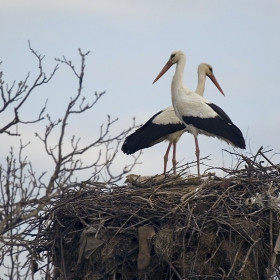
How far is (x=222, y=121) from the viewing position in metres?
11.5

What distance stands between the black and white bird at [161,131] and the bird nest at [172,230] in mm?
2995

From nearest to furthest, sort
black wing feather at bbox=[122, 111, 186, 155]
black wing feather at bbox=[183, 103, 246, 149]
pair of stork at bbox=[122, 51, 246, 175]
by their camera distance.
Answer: black wing feather at bbox=[183, 103, 246, 149], pair of stork at bbox=[122, 51, 246, 175], black wing feather at bbox=[122, 111, 186, 155]

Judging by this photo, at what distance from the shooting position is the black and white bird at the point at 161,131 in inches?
493

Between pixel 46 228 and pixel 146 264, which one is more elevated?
pixel 46 228

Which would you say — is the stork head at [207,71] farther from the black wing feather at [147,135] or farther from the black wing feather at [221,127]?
the black wing feather at [221,127]

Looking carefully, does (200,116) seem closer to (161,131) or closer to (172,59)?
(161,131)

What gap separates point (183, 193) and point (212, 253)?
0.91 meters

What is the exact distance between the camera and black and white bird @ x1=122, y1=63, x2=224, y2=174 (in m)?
12.5

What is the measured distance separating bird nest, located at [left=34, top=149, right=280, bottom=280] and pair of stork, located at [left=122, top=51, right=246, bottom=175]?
5.50 feet

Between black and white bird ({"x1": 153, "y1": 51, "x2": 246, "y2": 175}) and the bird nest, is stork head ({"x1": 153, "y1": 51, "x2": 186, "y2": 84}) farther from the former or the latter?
the bird nest

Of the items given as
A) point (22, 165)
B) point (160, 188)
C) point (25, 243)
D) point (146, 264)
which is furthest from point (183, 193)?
point (22, 165)

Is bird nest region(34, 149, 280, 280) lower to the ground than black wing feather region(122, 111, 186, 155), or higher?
lower

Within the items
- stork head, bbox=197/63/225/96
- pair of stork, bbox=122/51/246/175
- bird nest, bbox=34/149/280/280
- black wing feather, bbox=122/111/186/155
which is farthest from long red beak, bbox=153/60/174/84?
bird nest, bbox=34/149/280/280

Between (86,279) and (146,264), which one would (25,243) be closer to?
(86,279)
